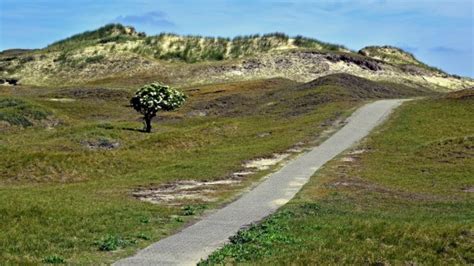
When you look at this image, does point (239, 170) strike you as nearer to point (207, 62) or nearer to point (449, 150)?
point (449, 150)

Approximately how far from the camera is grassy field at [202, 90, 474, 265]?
655 inches

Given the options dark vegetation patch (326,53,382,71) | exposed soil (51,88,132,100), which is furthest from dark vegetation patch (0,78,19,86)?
dark vegetation patch (326,53,382,71)

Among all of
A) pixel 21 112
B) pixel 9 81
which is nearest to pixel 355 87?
pixel 21 112

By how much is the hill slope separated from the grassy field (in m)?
71.4

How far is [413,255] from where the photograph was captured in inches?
655

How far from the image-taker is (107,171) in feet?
129

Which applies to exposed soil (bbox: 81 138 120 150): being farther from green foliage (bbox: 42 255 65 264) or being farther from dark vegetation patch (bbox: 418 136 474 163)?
green foliage (bbox: 42 255 65 264)

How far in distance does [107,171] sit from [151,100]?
90.1 ft

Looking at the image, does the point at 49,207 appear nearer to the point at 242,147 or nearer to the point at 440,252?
the point at 440,252

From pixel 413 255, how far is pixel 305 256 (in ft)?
9.85

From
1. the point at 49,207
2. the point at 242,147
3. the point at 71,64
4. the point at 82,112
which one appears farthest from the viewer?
the point at 71,64

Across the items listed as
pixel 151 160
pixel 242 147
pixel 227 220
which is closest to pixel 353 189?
pixel 227 220

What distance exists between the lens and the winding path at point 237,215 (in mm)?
16656

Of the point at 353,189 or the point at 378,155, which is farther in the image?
the point at 378,155
